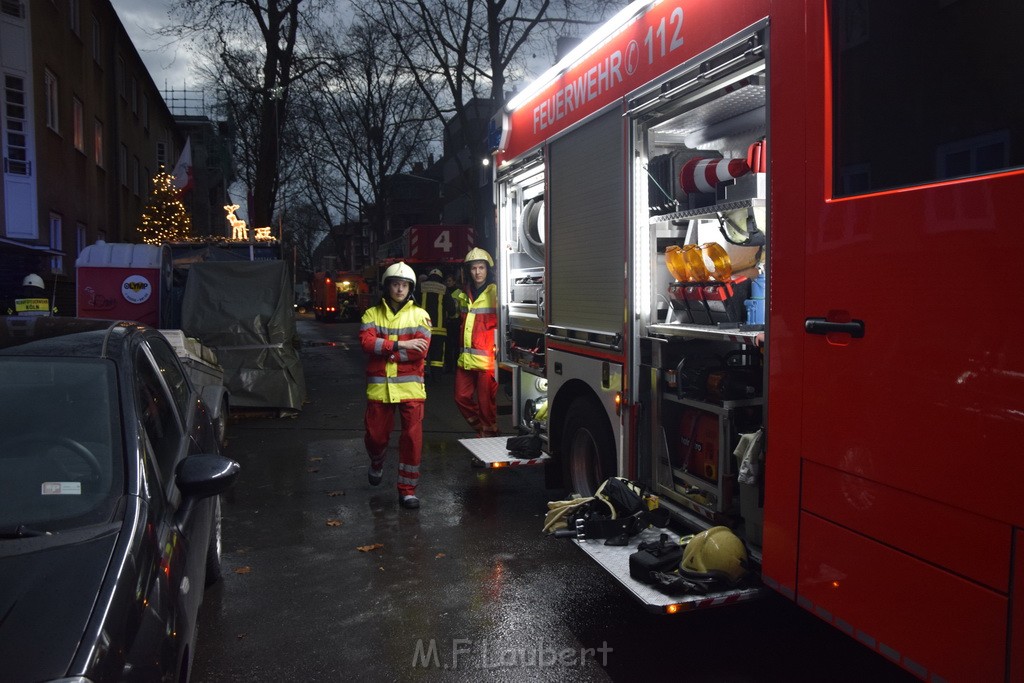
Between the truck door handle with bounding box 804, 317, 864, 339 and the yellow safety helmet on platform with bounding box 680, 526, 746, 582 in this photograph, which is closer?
Answer: the truck door handle with bounding box 804, 317, 864, 339

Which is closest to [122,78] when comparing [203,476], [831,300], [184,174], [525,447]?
[184,174]

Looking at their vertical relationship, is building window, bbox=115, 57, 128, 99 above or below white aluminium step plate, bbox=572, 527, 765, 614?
above

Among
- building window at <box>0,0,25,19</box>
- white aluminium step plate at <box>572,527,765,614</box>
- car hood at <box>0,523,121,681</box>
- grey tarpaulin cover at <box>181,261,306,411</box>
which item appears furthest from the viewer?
building window at <box>0,0,25,19</box>

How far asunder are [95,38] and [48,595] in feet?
86.6

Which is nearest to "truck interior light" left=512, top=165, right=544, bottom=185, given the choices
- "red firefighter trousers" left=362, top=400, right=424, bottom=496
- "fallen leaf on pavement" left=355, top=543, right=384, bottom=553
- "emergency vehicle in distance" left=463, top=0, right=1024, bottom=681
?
"emergency vehicle in distance" left=463, top=0, right=1024, bottom=681

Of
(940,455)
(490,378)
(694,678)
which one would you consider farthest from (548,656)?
(490,378)

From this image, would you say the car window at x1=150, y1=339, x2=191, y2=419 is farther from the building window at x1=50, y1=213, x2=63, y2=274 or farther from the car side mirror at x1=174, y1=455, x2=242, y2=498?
the building window at x1=50, y1=213, x2=63, y2=274

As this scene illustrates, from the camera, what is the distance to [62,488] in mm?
2578

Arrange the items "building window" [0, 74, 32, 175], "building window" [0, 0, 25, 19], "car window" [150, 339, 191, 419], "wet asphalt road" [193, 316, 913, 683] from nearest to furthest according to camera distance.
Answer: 1. "wet asphalt road" [193, 316, 913, 683]
2. "car window" [150, 339, 191, 419]
3. "building window" [0, 0, 25, 19]
4. "building window" [0, 74, 32, 175]

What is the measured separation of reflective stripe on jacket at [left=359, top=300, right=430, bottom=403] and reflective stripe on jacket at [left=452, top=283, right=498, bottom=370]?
157 cm

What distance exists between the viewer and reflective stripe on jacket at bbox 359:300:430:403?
632cm

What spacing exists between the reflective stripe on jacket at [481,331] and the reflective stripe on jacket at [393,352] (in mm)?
1573

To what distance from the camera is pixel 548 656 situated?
3.77 meters

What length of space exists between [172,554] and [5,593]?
58 cm
